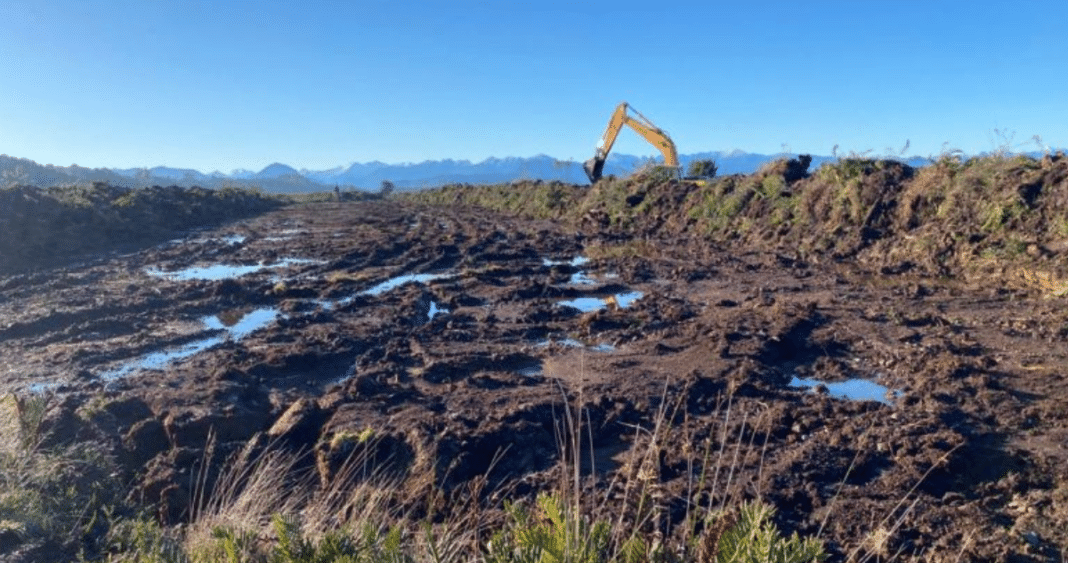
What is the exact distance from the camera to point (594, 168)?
85.6 ft

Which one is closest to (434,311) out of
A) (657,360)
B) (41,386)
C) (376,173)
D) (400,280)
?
(400,280)

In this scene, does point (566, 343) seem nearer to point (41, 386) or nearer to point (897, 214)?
point (41, 386)

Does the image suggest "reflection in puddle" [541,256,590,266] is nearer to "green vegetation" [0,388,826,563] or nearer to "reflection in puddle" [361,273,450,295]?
"reflection in puddle" [361,273,450,295]

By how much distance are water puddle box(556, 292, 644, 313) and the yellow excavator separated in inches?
480

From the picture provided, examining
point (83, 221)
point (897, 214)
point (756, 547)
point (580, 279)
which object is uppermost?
point (897, 214)

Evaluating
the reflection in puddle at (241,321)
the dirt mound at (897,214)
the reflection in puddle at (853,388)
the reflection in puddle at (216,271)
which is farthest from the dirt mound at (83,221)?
the reflection in puddle at (853,388)

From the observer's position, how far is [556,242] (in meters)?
17.2

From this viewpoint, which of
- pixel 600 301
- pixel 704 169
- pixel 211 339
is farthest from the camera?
pixel 704 169

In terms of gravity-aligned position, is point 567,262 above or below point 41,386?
above

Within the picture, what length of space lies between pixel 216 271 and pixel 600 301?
25.6ft

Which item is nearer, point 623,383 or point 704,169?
point 623,383

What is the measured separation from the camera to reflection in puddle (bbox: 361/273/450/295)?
38.7ft

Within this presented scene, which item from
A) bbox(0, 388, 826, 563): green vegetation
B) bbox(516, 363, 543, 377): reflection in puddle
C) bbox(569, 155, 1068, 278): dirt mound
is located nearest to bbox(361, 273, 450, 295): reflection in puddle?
bbox(516, 363, 543, 377): reflection in puddle

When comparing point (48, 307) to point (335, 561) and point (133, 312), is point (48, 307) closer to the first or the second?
point (133, 312)
